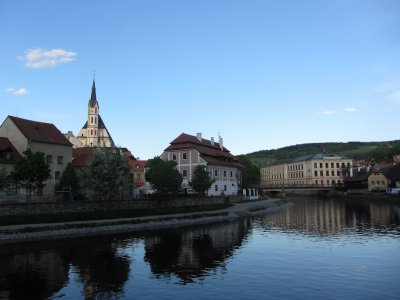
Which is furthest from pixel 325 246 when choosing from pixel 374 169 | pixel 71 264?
pixel 374 169

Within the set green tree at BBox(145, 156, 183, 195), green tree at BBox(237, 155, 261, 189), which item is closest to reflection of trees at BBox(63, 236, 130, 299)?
green tree at BBox(145, 156, 183, 195)

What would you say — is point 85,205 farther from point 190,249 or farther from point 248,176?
point 248,176

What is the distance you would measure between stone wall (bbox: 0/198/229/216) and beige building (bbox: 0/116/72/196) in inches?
491

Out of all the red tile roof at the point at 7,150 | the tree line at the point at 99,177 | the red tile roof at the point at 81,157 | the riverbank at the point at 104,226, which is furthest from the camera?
the red tile roof at the point at 81,157

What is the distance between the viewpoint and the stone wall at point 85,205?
4397 cm

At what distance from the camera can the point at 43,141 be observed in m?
63.6

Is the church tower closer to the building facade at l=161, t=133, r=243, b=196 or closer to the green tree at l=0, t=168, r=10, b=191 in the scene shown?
the building facade at l=161, t=133, r=243, b=196

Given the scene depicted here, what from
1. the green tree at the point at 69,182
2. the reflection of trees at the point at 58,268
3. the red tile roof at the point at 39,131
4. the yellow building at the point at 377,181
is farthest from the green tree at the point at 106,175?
the yellow building at the point at 377,181

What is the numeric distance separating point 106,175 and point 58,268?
27.6 meters

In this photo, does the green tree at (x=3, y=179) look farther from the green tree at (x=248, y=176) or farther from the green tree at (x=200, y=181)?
the green tree at (x=248, y=176)

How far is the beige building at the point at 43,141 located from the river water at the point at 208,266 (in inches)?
1107

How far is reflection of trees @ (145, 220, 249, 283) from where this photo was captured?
26513mm

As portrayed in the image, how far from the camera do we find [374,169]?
460 ft

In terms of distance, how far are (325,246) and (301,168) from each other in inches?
5924
